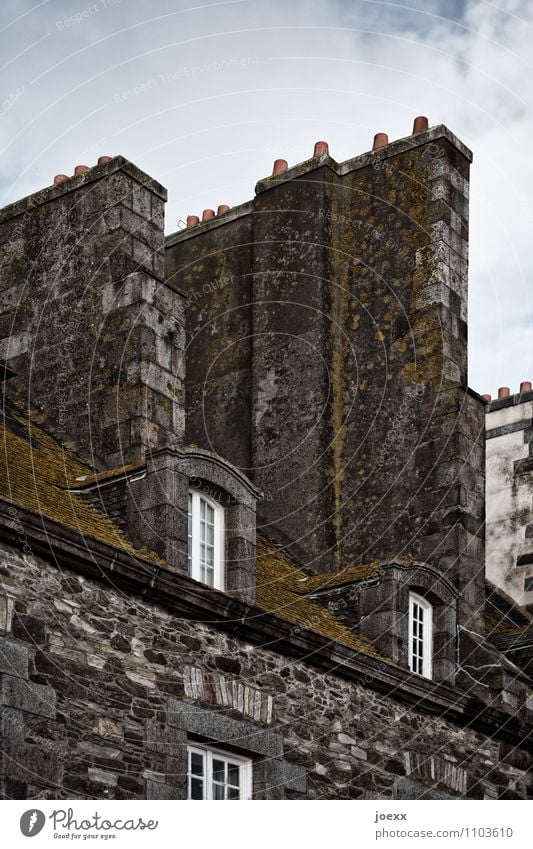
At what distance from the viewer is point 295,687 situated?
14922 millimetres

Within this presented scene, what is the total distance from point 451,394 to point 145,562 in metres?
5.71

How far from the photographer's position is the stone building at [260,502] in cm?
1295

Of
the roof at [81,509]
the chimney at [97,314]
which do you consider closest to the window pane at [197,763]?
the roof at [81,509]

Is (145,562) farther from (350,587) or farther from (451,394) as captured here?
(451,394)

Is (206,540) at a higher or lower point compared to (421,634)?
higher

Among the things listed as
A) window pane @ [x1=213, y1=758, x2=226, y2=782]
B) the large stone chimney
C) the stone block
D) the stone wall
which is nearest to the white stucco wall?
the large stone chimney

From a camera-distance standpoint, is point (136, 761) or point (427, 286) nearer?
point (136, 761)

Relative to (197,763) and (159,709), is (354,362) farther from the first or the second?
(159,709)

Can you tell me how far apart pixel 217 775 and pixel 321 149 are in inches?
345

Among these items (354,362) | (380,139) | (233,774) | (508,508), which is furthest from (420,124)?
(233,774)

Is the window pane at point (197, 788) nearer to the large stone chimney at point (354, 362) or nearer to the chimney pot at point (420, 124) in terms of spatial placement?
the large stone chimney at point (354, 362)

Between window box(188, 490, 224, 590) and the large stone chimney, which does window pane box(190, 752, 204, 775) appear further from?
the large stone chimney

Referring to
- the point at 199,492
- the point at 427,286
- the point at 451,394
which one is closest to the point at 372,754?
the point at 199,492

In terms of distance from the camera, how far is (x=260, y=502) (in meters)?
18.9
